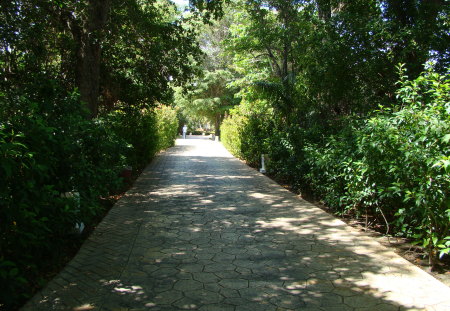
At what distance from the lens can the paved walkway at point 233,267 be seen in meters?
3.39

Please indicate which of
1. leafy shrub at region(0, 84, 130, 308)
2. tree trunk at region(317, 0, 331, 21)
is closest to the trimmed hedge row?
leafy shrub at region(0, 84, 130, 308)

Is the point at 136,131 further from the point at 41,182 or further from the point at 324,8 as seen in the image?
the point at 41,182

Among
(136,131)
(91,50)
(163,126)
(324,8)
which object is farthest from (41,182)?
(163,126)

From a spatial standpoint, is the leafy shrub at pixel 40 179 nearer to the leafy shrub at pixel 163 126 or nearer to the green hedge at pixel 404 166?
the green hedge at pixel 404 166

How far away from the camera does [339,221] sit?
20.8ft

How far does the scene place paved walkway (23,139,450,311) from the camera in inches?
133

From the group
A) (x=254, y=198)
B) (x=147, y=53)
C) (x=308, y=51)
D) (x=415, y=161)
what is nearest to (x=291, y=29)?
(x=308, y=51)

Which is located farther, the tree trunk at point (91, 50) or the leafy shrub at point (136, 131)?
the leafy shrub at point (136, 131)

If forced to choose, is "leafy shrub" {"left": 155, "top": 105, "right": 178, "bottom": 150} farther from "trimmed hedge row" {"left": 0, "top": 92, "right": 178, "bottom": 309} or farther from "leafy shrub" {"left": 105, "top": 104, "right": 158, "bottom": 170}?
"trimmed hedge row" {"left": 0, "top": 92, "right": 178, "bottom": 309}

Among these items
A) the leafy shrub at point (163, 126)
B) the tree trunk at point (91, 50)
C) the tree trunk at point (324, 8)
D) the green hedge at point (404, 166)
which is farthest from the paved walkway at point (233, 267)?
the leafy shrub at point (163, 126)

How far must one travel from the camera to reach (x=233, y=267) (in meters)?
4.23

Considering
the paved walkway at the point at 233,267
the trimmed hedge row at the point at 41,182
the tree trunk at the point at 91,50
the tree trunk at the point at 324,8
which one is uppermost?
the tree trunk at the point at 324,8

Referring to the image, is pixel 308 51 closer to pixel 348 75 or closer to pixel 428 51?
pixel 348 75

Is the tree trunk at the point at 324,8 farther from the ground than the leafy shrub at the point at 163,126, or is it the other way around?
the tree trunk at the point at 324,8
